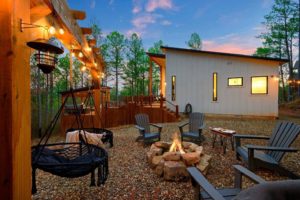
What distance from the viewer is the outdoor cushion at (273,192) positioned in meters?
1.05

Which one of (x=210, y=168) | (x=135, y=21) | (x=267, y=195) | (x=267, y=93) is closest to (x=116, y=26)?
(x=135, y=21)

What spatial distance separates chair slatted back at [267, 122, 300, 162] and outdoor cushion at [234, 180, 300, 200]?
2.69 metres

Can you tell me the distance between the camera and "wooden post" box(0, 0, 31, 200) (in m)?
1.37

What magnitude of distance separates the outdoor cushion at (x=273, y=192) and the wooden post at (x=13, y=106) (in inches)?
64.5

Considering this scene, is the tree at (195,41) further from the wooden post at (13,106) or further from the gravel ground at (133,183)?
the wooden post at (13,106)

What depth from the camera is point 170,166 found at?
10.9 ft

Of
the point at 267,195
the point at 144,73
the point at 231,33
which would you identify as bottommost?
the point at 267,195

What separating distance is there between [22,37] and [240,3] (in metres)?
16.5

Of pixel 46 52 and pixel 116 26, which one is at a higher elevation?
pixel 116 26

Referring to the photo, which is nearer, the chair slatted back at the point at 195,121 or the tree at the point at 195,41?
the chair slatted back at the point at 195,121

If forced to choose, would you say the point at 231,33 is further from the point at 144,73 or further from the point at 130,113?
the point at 130,113

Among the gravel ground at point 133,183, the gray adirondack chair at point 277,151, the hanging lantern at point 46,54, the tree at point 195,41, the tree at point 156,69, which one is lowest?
the gravel ground at point 133,183

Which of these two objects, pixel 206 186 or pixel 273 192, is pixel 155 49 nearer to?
pixel 206 186

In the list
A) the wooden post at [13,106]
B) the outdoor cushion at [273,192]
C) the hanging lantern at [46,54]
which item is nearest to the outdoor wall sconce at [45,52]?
the hanging lantern at [46,54]
